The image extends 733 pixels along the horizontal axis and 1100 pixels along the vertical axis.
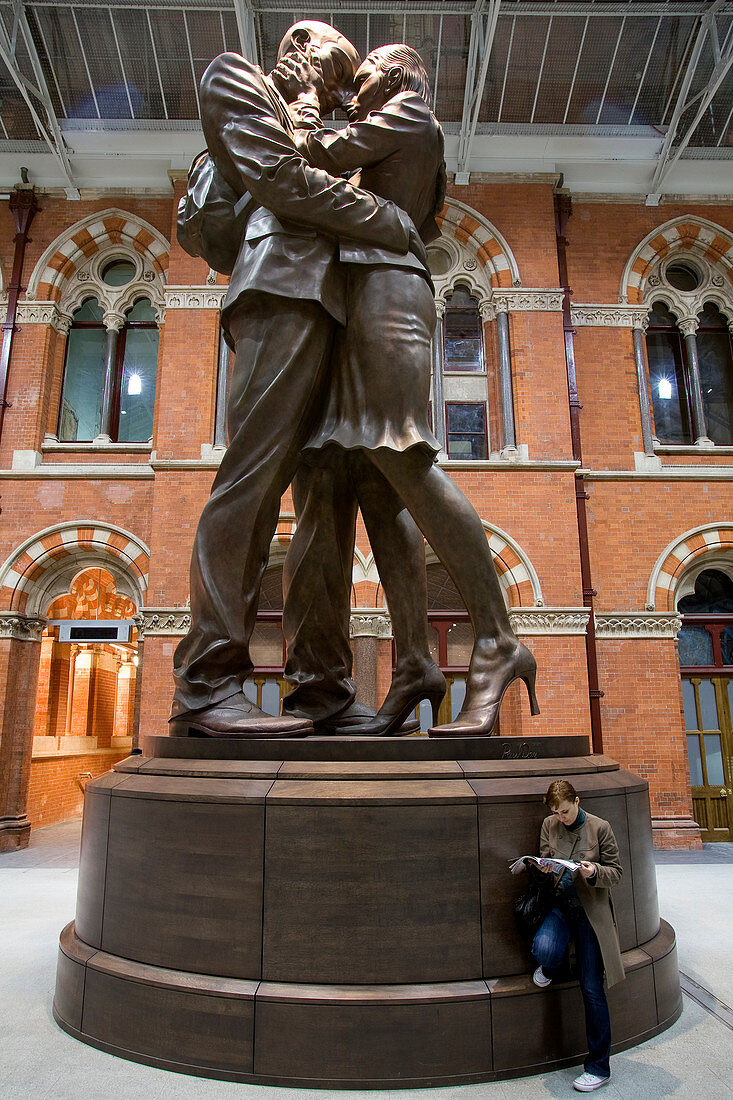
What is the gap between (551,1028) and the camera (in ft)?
6.50

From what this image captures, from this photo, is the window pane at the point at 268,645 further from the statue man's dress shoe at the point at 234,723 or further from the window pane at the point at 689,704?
the statue man's dress shoe at the point at 234,723

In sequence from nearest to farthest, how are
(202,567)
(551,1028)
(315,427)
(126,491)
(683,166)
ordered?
(551,1028)
(202,567)
(315,427)
(126,491)
(683,166)

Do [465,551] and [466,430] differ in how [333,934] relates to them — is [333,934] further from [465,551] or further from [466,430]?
[466,430]

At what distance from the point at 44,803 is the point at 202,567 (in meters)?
10.9

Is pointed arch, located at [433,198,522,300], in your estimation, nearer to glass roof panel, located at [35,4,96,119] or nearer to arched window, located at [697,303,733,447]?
arched window, located at [697,303,733,447]

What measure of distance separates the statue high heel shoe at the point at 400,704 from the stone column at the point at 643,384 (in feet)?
30.4

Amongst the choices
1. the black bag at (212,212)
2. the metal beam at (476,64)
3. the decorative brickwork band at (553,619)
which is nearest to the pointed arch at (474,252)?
the metal beam at (476,64)

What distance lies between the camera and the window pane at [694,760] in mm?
10664

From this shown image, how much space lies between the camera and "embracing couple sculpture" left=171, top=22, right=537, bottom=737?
2592mm

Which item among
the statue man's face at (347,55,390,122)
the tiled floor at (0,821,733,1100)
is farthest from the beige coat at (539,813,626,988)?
the statue man's face at (347,55,390,122)

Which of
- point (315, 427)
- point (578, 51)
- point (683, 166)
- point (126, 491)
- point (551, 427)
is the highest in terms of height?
point (578, 51)

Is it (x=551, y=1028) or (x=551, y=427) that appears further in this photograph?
(x=551, y=427)

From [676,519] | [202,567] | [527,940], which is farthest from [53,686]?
[527,940]

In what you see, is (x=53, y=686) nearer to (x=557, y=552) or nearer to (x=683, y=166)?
(x=557, y=552)
